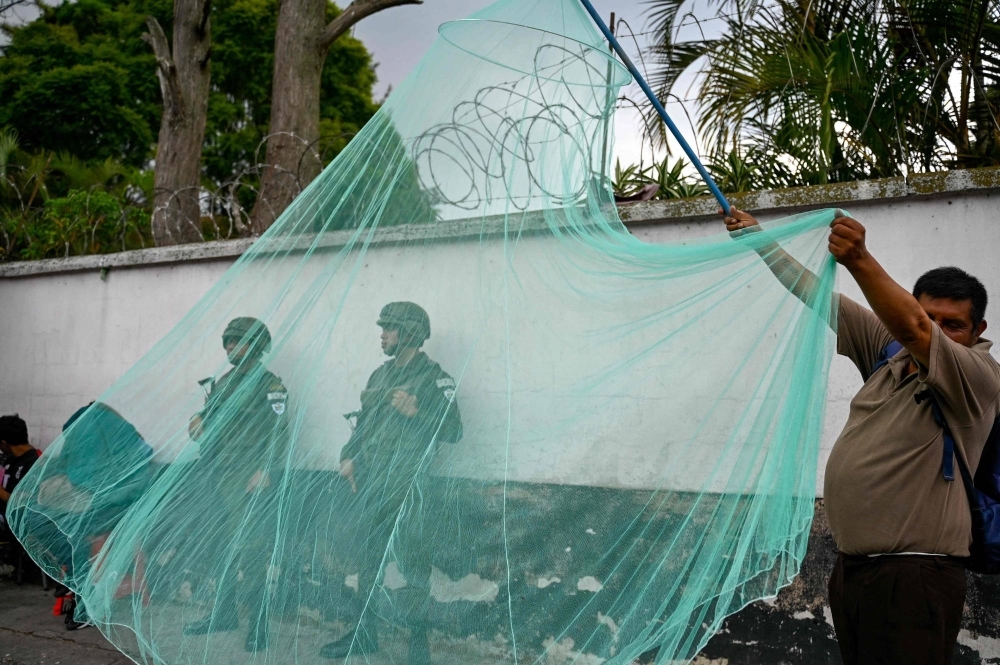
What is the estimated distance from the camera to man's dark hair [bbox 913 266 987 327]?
7.84ft

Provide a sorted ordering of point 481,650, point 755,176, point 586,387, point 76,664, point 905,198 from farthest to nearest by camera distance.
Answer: point 755,176, point 76,664, point 905,198, point 586,387, point 481,650

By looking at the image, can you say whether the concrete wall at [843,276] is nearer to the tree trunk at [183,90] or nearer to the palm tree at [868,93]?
the palm tree at [868,93]

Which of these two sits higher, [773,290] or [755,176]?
[755,176]

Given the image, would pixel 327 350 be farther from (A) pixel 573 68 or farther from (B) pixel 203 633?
(A) pixel 573 68

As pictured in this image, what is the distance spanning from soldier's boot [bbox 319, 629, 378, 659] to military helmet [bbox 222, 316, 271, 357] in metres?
0.93

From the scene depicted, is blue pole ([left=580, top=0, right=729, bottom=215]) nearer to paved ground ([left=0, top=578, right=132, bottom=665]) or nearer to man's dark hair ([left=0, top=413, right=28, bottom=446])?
paved ground ([left=0, top=578, right=132, bottom=665])

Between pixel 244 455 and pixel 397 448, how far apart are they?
1.68 feet

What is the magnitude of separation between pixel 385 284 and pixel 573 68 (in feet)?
3.39

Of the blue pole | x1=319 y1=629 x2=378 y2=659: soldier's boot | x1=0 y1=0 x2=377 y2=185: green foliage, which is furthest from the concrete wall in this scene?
x1=0 y1=0 x2=377 y2=185: green foliage

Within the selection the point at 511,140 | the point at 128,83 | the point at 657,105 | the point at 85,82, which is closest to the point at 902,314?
the point at 657,105

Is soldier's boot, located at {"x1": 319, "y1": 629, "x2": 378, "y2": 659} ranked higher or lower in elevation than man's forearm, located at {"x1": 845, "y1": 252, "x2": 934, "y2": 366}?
lower

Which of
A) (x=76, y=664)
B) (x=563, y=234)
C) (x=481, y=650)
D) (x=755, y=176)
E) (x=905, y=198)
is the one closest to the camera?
(x=481, y=650)

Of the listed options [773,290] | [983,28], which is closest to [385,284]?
[773,290]

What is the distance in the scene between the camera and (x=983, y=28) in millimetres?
4578
